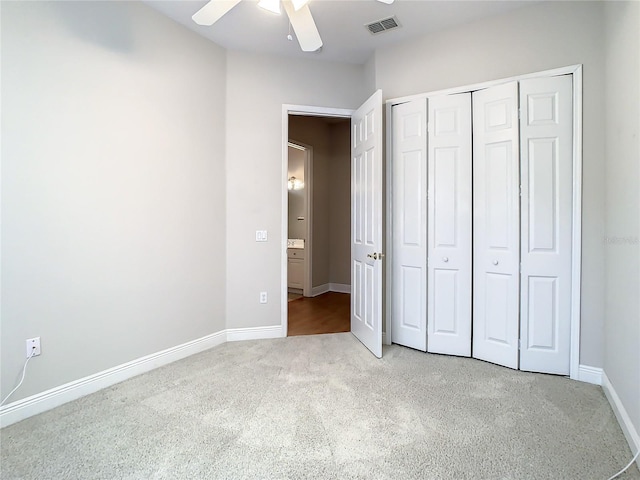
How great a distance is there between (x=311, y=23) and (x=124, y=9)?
148 cm

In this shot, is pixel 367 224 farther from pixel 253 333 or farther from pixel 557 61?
pixel 557 61

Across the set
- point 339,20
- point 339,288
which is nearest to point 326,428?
point 339,20

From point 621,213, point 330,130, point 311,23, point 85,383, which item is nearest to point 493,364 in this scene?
point 621,213

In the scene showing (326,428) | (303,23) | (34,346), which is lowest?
(326,428)

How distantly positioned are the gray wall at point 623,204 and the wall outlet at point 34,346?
3236 mm

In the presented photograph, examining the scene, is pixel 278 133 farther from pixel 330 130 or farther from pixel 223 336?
pixel 330 130

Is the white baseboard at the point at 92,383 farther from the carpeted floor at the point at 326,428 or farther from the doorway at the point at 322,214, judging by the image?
the doorway at the point at 322,214

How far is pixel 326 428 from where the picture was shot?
1813mm

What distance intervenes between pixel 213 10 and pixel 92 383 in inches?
95.4

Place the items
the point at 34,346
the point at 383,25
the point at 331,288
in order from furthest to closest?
the point at 331,288
the point at 383,25
the point at 34,346

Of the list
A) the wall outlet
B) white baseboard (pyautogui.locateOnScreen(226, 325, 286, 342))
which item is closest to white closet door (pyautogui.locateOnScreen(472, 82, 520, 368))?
white baseboard (pyautogui.locateOnScreen(226, 325, 286, 342))

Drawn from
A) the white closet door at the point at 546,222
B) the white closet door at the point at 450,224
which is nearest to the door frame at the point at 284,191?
the white closet door at the point at 450,224

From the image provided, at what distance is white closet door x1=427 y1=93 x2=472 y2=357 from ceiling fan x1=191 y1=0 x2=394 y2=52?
4.27 feet

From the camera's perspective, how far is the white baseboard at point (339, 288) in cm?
582
